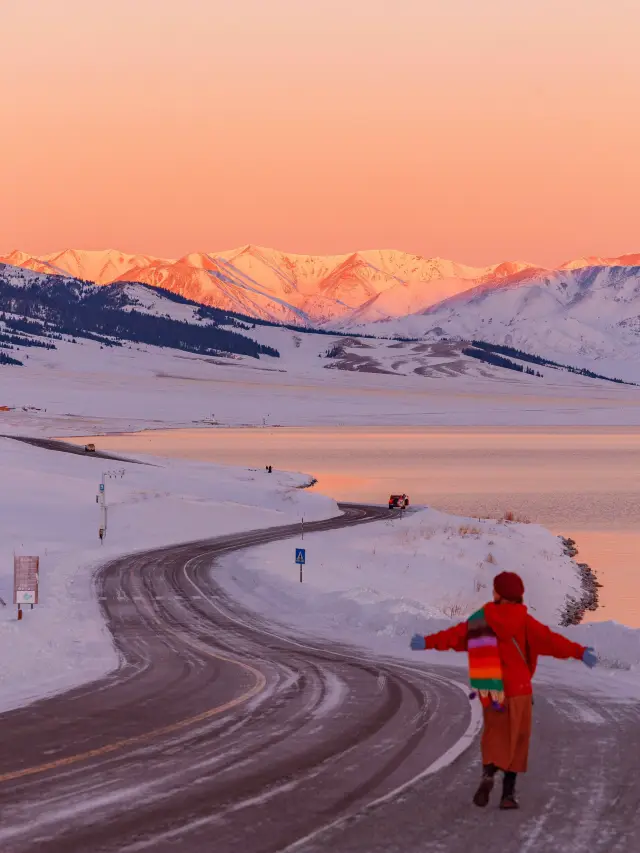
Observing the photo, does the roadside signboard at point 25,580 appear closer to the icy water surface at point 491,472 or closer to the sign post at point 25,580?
the sign post at point 25,580

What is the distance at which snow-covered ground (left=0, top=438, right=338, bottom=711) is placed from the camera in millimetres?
A: 22312

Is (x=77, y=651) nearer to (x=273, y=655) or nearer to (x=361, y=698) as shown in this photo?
(x=273, y=655)

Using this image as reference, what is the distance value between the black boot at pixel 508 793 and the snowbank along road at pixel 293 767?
0.11 m

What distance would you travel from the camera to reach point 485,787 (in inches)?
419

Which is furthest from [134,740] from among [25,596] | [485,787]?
[25,596]

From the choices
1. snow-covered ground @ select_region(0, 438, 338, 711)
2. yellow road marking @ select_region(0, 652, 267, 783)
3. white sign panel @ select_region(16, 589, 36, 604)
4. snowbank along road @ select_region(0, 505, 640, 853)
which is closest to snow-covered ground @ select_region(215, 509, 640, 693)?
snowbank along road @ select_region(0, 505, 640, 853)

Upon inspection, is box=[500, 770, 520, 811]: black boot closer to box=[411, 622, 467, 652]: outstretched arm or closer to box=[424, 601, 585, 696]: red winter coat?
box=[424, 601, 585, 696]: red winter coat

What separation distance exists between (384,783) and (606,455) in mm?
140191

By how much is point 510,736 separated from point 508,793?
561mm

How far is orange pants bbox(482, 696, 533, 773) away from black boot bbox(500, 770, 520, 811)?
0.36 feet

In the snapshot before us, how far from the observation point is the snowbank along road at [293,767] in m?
9.81

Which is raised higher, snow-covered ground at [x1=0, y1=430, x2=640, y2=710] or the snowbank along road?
the snowbank along road

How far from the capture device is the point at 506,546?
185 feet

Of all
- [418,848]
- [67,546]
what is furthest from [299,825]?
[67,546]
